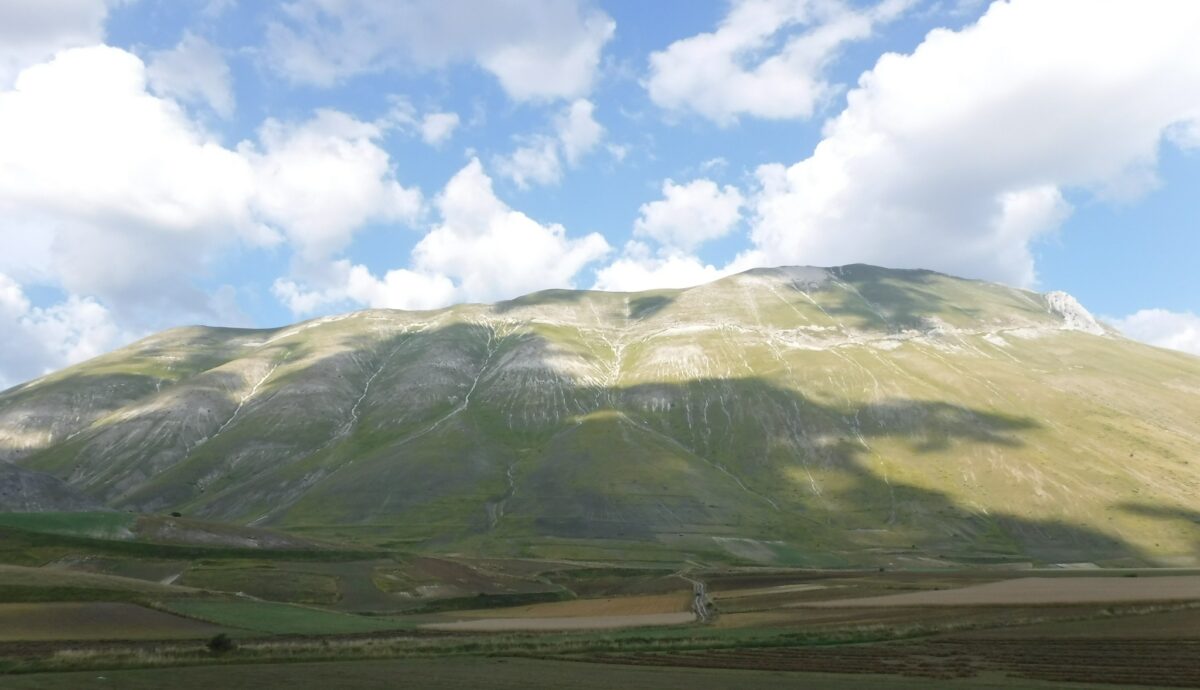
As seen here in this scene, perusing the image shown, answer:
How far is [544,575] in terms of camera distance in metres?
122

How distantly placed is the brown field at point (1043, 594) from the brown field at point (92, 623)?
54.3m

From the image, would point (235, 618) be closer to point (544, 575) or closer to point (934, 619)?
point (934, 619)

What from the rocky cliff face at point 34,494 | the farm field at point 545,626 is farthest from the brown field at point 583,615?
the rocky cliff face at point 34,494

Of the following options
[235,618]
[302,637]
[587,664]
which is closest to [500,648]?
[587,664]

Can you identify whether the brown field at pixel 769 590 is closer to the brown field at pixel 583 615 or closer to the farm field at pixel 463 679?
the brown field at pixel 583 615

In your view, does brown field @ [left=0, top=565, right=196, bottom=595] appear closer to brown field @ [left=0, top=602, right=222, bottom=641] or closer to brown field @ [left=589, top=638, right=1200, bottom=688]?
brown field @ [left=0, top=602, right=222, bottom=641]

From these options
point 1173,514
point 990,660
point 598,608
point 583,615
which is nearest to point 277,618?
point 583,615

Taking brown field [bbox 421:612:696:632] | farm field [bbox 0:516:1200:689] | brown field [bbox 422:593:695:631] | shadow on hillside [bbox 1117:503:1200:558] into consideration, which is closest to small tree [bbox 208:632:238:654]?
farm field [bbox 0:516:1200:689]

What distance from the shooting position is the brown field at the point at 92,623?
5253cm

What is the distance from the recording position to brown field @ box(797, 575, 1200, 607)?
72.2 m

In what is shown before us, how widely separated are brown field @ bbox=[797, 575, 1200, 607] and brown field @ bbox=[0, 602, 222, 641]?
178 ft

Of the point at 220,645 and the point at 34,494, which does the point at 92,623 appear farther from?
the point at 34,494

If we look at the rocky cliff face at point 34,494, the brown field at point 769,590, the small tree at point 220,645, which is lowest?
the brown field at point 769,590

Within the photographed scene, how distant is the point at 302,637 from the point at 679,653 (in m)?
25.7
